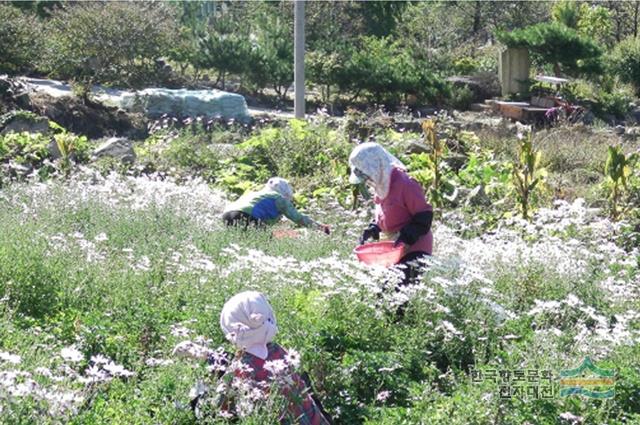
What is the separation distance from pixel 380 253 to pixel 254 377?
7.38ft

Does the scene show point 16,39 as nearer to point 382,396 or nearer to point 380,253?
point 380,253

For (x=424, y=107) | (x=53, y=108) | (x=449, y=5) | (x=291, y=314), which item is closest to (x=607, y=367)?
(x=291, y=314)

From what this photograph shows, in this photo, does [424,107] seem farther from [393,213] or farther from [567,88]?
[393,213]

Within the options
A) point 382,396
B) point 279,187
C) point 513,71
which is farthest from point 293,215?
point 513,71

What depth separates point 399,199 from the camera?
6438 millimetres

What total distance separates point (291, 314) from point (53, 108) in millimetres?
10657

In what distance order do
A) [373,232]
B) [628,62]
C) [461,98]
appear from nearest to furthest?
[373,232], [461,98], [628,62]

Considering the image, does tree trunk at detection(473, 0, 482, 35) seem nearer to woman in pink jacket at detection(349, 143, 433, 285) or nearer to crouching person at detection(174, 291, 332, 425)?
woman in pink jacket at detection(349, 143, 433, 285)

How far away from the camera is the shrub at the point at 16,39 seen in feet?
58.6

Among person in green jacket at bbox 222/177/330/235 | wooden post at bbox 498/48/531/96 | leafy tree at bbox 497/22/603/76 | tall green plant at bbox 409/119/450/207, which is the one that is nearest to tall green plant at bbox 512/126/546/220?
tall green plant at bbox 409/119/450/207

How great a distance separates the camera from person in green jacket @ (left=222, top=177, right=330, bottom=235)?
327 inches

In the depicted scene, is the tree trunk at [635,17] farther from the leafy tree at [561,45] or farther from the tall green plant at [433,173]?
the tall green plant at [433,173]

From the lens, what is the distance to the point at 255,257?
5.78 metres

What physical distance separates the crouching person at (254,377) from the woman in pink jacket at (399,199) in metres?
2.00
